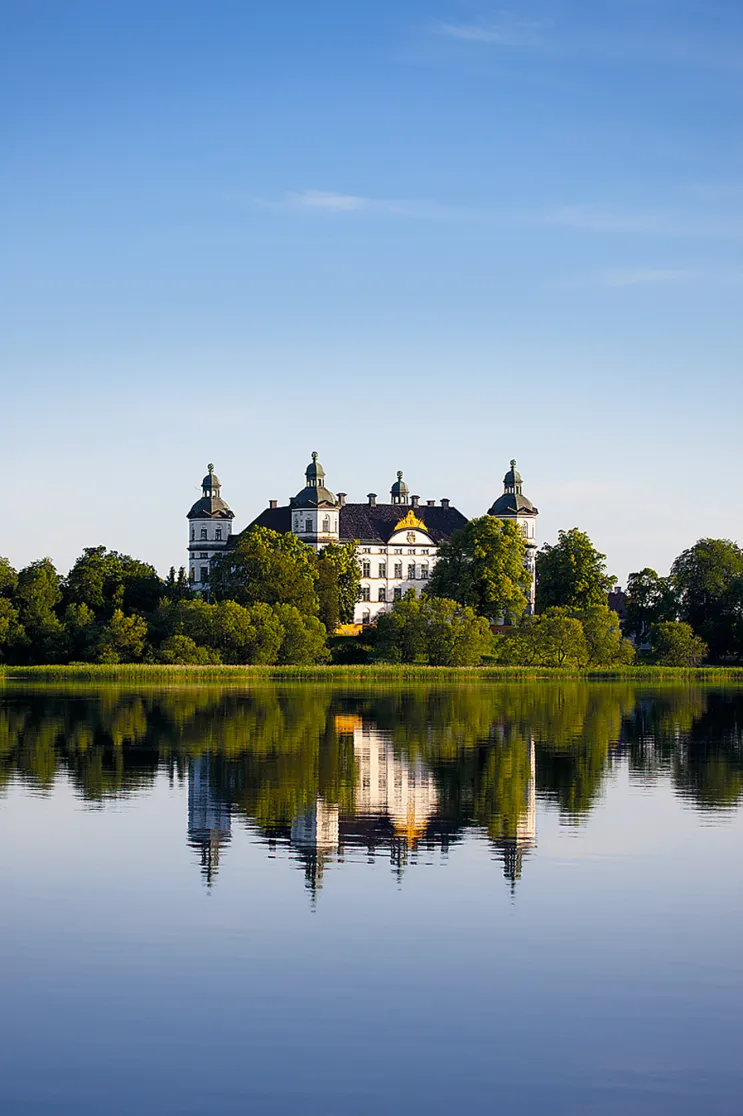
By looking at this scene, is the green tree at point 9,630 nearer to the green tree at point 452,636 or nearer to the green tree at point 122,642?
the green tree at point 122,642

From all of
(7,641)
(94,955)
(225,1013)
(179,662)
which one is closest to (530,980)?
(225,1013)

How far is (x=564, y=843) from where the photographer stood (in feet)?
78.4

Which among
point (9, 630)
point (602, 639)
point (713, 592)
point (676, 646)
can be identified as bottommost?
point (676, 646)

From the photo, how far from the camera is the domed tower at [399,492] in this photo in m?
151

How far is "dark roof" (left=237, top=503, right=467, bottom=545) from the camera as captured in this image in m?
140

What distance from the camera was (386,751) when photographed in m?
39.9

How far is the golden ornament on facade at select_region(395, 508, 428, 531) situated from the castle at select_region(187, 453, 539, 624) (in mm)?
86

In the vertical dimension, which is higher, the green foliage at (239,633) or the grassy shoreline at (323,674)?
the green foliage at (239,633)

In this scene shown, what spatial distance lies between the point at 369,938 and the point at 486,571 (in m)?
89.1

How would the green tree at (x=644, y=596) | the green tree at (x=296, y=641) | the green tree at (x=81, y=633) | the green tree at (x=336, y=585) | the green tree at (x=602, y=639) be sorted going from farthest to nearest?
the green tree at (x=644, y=596) < the green tree at (x=336, y=585) < the green tree at (x=602, y=639) < the green tree at (x=81, y=633) < the green tree at (x=296, y=641)

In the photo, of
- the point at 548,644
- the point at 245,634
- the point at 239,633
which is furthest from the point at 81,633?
the point at 548,644

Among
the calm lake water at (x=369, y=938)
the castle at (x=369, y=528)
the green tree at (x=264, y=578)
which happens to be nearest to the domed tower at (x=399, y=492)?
the castle at (x=369, y=528)

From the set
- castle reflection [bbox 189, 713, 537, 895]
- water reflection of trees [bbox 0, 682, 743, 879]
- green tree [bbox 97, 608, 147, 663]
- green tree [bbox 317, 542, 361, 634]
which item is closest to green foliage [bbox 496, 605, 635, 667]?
green tree [bbox 317, 542, 361, 634]

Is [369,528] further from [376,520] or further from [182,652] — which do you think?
[182,652]
